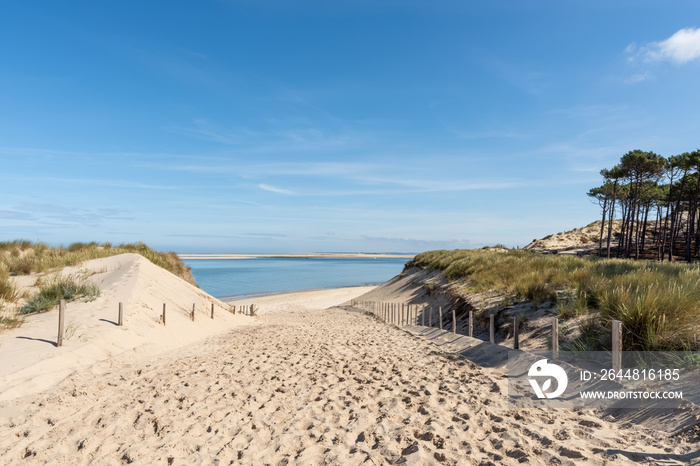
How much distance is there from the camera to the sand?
4454 mm

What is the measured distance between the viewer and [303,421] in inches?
218

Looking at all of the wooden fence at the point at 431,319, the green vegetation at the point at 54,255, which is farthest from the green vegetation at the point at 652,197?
the green vegetation at the point at 54,255

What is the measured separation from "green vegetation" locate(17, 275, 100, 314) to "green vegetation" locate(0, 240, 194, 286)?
315 cm

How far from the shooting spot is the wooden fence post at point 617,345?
6.25m

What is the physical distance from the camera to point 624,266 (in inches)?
559

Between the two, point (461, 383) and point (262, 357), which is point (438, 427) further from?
point (262, 357)

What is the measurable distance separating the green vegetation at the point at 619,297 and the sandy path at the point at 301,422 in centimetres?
243

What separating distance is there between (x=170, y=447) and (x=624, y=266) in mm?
16265

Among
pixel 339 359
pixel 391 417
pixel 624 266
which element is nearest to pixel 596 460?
pixel 391 417

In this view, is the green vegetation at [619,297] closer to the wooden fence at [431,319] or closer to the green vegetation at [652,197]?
the wooden fence at [431,319]

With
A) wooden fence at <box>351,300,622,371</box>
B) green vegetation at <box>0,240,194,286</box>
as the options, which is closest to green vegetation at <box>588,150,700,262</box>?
wooden fence at <box>351,300,622,371</box>

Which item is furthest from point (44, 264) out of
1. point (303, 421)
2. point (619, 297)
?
point (619, 297)

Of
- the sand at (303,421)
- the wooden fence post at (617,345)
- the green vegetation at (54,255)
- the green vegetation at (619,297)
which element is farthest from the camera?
the green vegetation at (54,255)

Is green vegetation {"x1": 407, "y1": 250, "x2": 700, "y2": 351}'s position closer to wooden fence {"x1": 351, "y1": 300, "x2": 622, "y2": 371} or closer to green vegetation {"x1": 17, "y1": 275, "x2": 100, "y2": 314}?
wooden fence {"x1": 351, "y1": 300, "x2": 622, "y2": 371}
